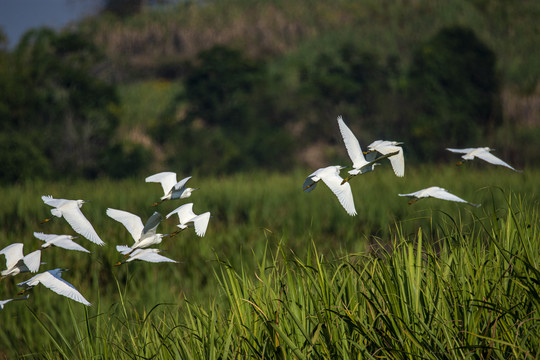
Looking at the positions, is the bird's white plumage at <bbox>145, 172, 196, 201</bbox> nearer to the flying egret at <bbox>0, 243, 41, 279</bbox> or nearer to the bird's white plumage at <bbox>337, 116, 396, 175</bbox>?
the flying egret at <bbox>0, 243, 41, 279</bbox>

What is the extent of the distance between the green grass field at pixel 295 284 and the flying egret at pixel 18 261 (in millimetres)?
261

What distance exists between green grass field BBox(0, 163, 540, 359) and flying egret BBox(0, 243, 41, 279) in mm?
261

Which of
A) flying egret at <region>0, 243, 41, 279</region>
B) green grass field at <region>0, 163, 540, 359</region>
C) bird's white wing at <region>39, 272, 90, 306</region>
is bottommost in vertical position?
green grass field at <region>0, 163, 540, 359</region>

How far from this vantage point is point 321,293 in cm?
258

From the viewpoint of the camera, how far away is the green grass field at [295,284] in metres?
2.38

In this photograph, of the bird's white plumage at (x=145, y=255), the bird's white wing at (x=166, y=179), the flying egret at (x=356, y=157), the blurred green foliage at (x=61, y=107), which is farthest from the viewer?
the blurred green foliage at (x=61, y=107)

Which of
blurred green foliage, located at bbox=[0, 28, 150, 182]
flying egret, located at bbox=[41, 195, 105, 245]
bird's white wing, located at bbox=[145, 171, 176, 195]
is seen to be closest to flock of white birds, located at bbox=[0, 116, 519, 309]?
flying egret, located at bbox=[41, 195, 105, 245]

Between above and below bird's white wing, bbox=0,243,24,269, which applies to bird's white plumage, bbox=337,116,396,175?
above

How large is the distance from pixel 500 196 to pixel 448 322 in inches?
293

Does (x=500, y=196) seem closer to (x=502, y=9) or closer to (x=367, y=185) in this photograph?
(x=367, y=185)

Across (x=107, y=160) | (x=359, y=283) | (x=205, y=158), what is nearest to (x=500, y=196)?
(x=359, y=283)

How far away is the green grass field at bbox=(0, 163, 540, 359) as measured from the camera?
238 cm

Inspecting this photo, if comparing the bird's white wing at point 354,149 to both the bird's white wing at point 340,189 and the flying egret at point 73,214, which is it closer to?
the bird's white wing at point 340,189

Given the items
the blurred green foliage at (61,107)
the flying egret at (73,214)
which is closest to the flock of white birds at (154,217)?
the flying egret at (73,214)
